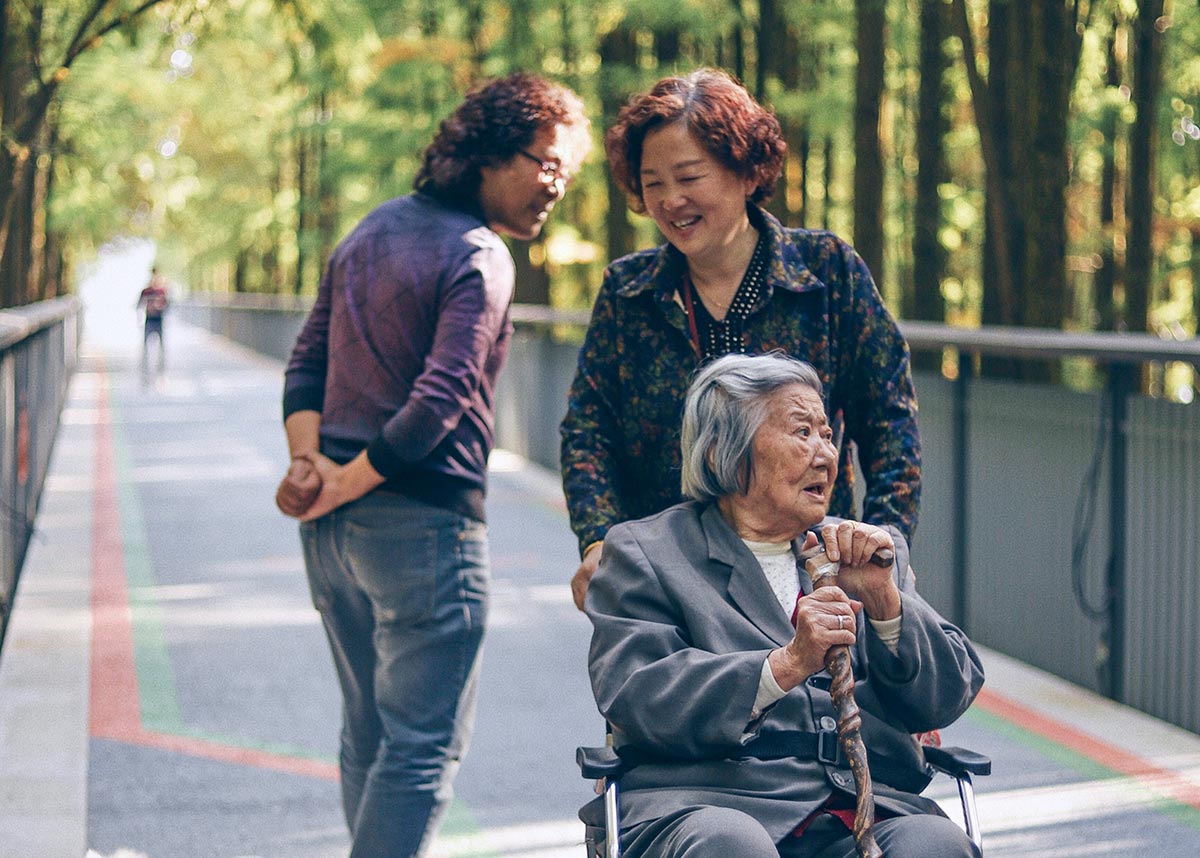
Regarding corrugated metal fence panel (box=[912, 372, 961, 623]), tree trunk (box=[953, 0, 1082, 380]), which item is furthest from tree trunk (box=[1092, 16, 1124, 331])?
corrugated metal fence panel (box=[912, 372, 961, 623])

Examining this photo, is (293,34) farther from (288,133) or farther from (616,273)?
(288,133)

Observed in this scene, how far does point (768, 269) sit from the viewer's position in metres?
3.59

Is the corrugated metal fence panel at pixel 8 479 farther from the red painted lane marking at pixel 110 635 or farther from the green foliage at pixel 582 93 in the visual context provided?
the green foliage at pixel 582 93

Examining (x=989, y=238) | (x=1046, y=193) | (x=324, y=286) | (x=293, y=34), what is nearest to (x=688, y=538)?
(x=324, y=286)

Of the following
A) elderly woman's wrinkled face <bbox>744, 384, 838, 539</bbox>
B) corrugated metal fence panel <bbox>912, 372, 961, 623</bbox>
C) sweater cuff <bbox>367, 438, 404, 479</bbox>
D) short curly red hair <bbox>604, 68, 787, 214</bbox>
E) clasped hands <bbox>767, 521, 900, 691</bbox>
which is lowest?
corrugated metal fence panel <bbox>912, 372, 961, 623</bbox>

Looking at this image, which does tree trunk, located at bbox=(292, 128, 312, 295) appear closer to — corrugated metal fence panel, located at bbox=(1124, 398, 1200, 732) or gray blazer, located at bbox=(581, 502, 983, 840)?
corrugated metal fence panel, located at bbox=(1124, 398, 1200, 732)

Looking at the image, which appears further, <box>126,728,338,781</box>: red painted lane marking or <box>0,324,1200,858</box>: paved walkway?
<box>126,728,338,781</box>: red painted lane marking

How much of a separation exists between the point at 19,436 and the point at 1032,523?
5.34 metres

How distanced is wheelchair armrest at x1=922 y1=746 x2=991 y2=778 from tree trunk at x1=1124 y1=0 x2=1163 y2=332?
13.4m

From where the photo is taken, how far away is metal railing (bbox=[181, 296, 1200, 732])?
6.41 m

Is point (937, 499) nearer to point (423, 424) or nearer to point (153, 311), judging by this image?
point (423, 424)

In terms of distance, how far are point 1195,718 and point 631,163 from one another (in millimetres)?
3710

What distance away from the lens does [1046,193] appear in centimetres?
1034

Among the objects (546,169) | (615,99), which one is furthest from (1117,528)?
(615,99)
